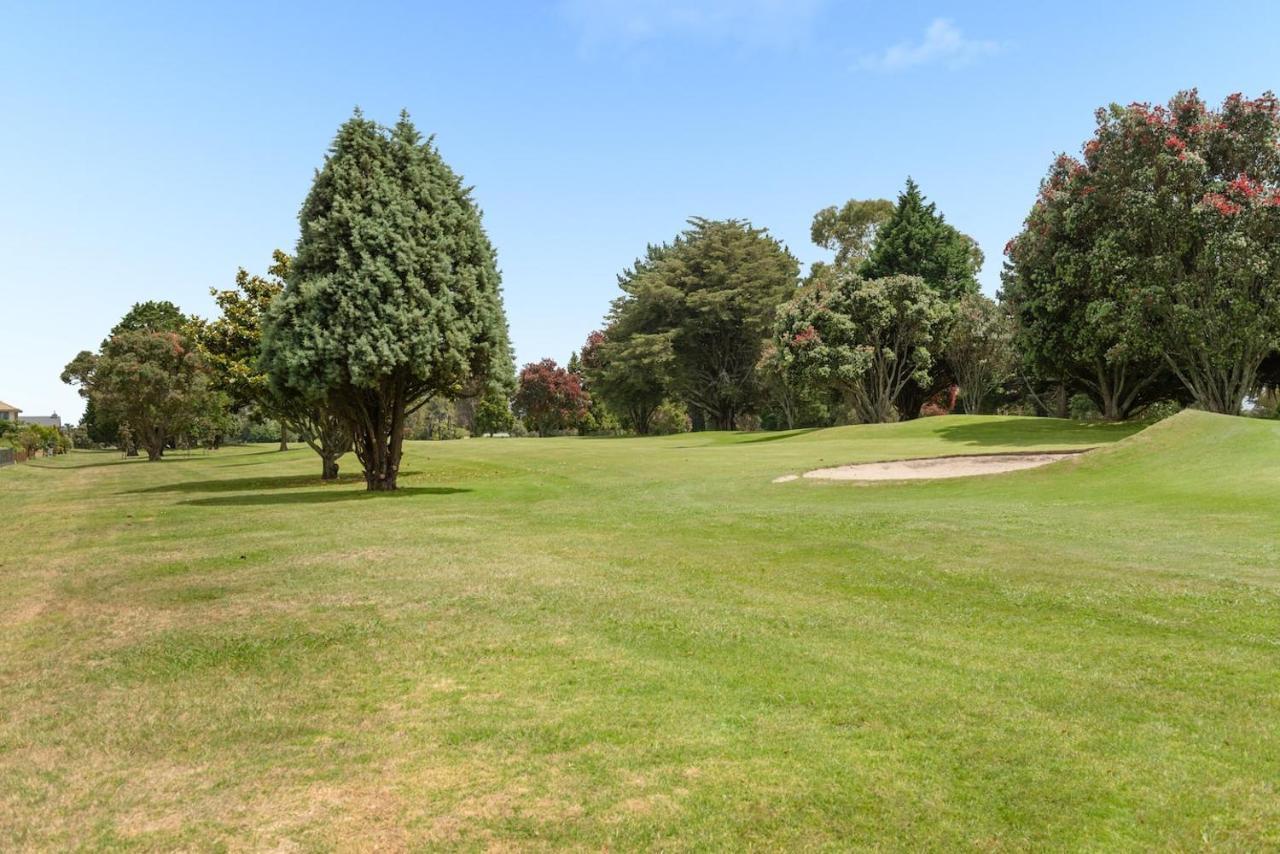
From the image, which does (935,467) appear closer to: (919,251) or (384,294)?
(384,294)

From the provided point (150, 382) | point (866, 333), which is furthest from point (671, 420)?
point (150, 382)

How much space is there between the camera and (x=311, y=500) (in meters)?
23.3

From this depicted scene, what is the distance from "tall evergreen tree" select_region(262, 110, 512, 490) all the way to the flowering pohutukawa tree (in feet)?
92.2

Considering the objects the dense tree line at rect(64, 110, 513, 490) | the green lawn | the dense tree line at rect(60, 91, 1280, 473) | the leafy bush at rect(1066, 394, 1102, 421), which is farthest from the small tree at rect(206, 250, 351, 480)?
the leafy bush at rect(1066, 394, 1102, 421)

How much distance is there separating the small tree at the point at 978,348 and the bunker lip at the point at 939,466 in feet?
96.0

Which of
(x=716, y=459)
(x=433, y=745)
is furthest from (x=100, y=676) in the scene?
(x=716, y=459)

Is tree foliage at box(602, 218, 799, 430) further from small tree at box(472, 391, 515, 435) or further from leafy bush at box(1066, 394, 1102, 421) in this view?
small tree at box(472, 391, 515, 435)

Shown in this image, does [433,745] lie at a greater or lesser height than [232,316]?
lesser

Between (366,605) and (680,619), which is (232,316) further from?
(680,619)

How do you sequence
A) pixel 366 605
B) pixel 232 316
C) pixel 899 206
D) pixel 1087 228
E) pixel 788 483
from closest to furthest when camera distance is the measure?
1. pixel 366 605
2. pixel 788 483
3. pixel 232 316
4. pixel 1087 228
5. pixel 899 206

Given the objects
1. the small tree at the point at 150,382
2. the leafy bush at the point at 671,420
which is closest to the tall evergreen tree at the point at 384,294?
the small tree at the point at 150,382

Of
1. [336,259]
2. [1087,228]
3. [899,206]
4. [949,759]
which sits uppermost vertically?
[899,206]

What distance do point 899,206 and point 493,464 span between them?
145ft

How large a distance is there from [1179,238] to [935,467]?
19.6m
